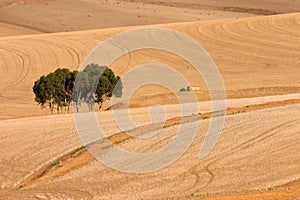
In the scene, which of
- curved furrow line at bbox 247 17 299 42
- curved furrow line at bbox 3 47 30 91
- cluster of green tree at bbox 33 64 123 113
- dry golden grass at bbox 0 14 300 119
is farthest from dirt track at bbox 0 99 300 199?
curved furrow line at bbox 247 17 299 42

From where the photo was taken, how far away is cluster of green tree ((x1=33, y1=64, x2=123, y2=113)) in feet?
167

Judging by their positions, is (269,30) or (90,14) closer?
(269,30)

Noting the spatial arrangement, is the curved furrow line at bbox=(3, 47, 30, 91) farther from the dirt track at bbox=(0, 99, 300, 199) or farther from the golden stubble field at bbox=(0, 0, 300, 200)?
the dirt track at bbox=(0, 99, 300, 199)

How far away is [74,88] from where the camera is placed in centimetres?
5138

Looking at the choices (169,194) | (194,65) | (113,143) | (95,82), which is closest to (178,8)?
(194,65)

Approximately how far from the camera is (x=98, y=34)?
88.3 metres

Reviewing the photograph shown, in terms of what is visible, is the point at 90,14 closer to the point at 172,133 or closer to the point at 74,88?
the point at 74,88

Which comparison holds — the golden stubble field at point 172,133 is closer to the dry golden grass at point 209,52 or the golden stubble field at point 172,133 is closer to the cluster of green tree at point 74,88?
the dry golden grass at point 209,52

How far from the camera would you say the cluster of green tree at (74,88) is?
5097 centimetres

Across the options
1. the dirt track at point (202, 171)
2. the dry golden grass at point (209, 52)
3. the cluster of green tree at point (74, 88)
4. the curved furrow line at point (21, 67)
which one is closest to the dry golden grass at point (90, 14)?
the dry golden grass at point (209, 52)

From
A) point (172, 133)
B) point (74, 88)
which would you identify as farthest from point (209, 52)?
point (172, 133)

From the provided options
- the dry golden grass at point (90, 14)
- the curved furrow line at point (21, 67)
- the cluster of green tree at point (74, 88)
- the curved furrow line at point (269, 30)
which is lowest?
the cluster of green tree at point (74, 88)

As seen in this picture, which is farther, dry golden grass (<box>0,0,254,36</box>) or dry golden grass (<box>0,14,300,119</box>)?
dry golden grass (<box>0,0,254,36</box>)

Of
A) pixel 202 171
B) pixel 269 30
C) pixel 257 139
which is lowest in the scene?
pixel 202 171
